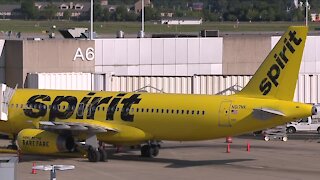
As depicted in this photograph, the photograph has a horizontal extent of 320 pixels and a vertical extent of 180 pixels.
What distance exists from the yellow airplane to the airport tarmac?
1103 mm

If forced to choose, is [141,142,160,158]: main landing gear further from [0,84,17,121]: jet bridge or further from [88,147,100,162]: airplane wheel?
[0,84,17,121]: jet bridge

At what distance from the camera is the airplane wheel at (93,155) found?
52969mm

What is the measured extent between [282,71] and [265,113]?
2605 millimetres

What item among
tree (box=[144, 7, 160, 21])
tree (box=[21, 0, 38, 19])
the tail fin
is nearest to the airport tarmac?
the tail fin

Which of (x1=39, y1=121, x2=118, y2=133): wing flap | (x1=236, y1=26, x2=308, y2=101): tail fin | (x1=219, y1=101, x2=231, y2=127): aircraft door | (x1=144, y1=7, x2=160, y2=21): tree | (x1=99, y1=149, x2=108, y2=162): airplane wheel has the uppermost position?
(x1=144, y1=7, x2=160, y2=21): tree

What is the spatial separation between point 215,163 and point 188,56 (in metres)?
22.2

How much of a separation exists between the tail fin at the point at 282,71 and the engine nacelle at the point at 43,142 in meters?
8.89

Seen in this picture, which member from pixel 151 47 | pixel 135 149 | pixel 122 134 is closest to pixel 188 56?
pixel 151 47

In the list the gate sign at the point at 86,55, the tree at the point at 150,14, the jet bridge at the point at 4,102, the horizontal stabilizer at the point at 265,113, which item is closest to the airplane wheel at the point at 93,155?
the jet bridge at the point at 4,102

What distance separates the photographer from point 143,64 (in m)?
72.9

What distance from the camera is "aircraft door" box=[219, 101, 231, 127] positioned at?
5116 centimetres

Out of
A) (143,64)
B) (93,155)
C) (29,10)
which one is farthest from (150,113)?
(29,10)

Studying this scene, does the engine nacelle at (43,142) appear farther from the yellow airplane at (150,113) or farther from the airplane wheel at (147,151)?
the airplane wheel at (147,151)

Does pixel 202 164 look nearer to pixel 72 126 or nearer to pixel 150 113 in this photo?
pixel 150 113
